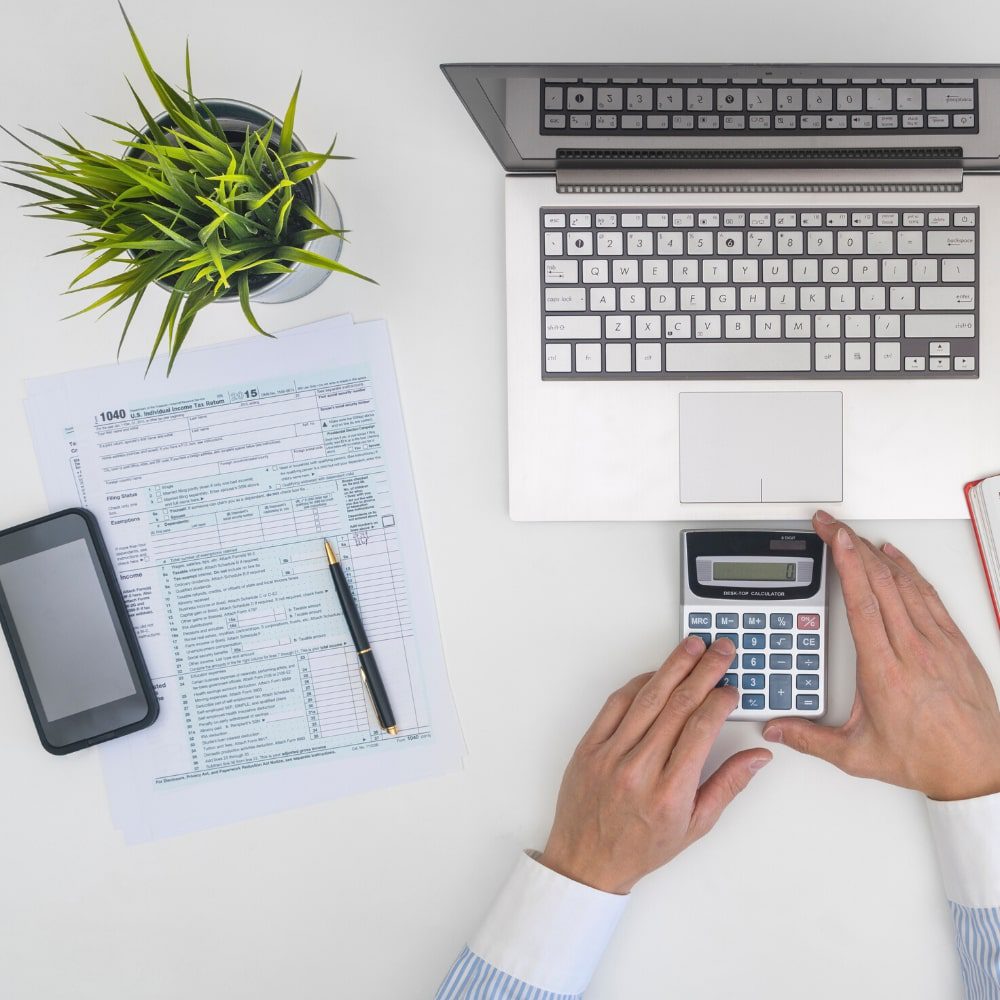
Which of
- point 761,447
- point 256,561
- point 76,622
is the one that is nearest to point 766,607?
point 761,447

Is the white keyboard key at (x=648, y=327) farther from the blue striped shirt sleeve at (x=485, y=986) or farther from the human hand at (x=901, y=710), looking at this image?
the blue striped shirt sleeve at (x=485, y=986)

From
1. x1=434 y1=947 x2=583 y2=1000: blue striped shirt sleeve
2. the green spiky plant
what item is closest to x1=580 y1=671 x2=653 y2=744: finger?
x1=434 y1=947 x2=583 y2=1000: blue striped shirt sleeve

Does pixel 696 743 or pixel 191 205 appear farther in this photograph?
pixel 696 743

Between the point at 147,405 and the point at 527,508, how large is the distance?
35cm

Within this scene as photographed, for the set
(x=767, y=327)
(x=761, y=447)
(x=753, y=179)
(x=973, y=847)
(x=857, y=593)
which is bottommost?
(x=973, y=847)

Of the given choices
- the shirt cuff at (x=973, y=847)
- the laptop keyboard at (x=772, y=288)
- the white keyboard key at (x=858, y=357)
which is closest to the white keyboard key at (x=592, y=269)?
the laptop keyboard at (x=772, y=288)

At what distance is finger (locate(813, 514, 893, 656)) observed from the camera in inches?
25.5

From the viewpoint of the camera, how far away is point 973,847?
65 centimetres

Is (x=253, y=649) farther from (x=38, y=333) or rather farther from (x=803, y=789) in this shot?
(x=803, y=789)

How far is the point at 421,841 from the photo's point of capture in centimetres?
70

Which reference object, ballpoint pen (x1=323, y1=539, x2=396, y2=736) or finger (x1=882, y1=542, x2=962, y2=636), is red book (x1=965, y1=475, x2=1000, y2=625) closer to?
finger (x1=882, y1=542, x2=962, y2=636)

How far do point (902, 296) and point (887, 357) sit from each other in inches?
2.0

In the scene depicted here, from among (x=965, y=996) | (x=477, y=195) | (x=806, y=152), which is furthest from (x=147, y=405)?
(x=965, y=996)

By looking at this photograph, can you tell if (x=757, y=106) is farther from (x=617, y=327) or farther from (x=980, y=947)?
(x=980, y=947)
